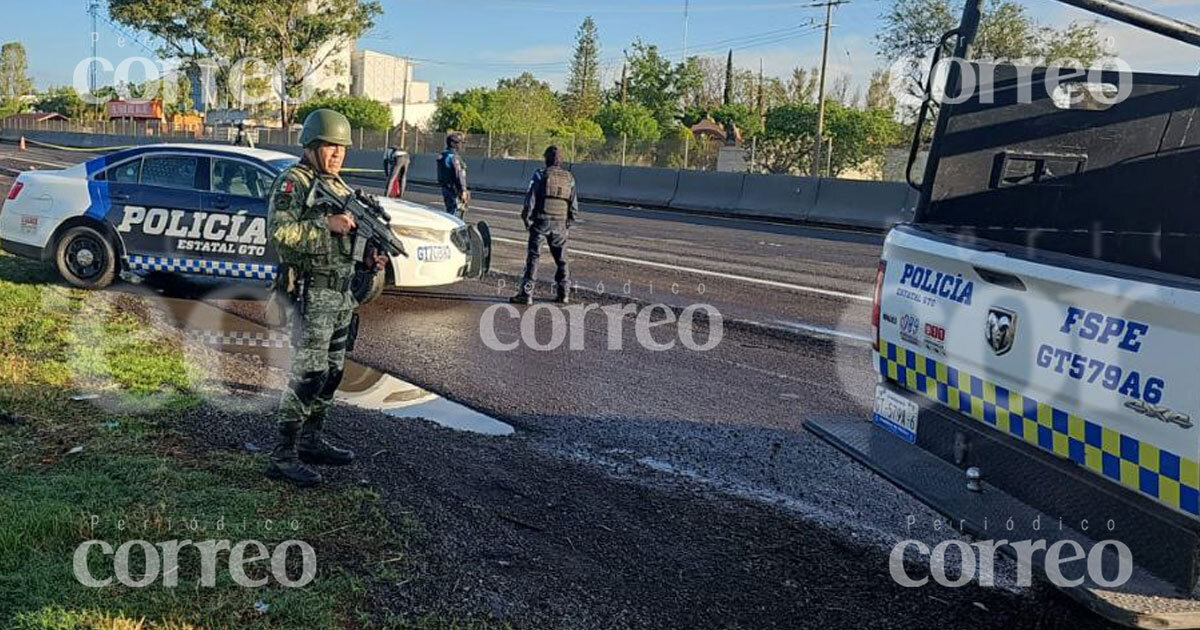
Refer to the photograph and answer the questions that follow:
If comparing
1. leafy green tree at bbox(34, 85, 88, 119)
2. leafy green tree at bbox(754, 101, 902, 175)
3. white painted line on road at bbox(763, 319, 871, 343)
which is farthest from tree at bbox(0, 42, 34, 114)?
white painted line on road at bbox(763, 319, 871, 343)

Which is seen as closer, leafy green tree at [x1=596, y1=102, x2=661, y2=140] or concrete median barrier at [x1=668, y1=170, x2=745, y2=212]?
concrete median barrier at [x1=668, y1=170, x2=745, y2=212]

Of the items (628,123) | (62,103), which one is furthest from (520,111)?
(62,103)

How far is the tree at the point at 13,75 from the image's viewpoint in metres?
115

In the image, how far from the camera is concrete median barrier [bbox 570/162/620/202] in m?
29.7

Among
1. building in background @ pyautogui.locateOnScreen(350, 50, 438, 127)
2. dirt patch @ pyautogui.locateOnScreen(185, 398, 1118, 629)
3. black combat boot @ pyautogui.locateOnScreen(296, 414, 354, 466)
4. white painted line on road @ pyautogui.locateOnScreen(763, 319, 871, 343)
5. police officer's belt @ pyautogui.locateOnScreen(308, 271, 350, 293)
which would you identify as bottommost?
dirt patch @ pyautogui.locateOnScreen(185, 398, 1118, 629)

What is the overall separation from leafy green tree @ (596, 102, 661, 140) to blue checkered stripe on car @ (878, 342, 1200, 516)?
56.7 metres

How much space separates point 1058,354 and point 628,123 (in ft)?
192

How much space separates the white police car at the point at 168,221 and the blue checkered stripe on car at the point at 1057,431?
608 cm

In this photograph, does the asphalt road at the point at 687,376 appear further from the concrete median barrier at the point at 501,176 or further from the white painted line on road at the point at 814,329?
the concrete median barrier at the point at 501,176

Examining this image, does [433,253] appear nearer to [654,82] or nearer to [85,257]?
[85,257]

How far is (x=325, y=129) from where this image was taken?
4.42 metres

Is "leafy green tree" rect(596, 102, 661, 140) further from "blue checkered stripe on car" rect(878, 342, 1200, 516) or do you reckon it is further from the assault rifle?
"blue checkered stripe on car" rect(878, 342, 1200, 516)

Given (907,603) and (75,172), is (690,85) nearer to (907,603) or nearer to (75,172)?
(75,172)

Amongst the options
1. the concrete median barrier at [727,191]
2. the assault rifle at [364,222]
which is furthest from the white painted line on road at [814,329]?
the concrete median barrier at [727,191]
